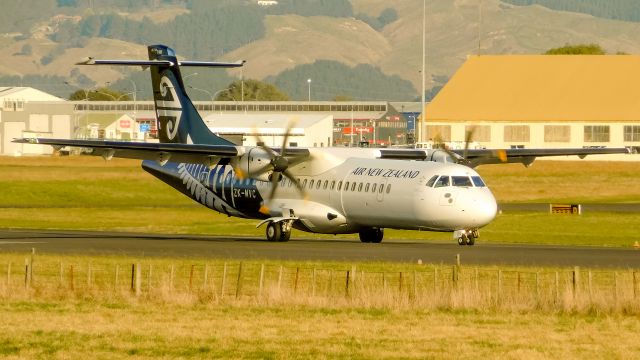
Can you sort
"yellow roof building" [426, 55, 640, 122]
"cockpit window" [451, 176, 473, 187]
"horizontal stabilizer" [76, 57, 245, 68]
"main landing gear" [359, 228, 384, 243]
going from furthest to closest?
"yellow roof building" [426, 55, 640, 122] < "horizontal stabilizer" [76, 57, 245, 68] < "main landing gear" [359, 228, 384, 243] < "cockpit window" [451, 176, 473, 187]

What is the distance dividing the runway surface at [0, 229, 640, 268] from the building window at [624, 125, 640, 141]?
275 ft

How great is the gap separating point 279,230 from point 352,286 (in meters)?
17.7

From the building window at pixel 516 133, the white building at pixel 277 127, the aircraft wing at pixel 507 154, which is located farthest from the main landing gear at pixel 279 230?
the white building at pixel 277 127

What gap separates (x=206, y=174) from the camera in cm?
5162

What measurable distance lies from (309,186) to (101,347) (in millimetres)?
25430

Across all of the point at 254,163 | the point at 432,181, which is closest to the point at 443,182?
the point at 432,181

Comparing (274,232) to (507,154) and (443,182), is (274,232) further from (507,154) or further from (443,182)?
(507,154)

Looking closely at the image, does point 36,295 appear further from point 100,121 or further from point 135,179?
point 100,121

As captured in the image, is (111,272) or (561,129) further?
(561,129)

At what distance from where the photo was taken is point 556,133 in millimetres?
134125

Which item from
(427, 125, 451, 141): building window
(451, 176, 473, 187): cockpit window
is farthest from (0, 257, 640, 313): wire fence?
(427, 125, 451, 141): building window

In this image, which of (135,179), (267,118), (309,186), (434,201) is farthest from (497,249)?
(267,118)

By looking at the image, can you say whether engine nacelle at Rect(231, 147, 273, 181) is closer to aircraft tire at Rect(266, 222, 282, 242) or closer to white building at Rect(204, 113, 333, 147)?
aircraft tire at Rect(266, 222, 282, 242)

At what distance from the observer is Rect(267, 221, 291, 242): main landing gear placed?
49188mm
